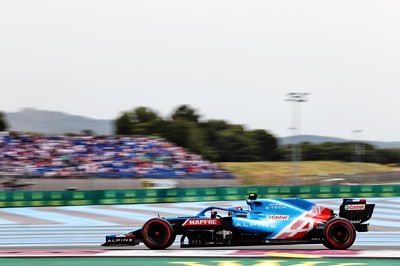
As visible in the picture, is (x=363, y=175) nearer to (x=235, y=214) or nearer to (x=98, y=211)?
(x=98, y=211)

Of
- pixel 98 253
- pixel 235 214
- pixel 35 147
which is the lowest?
pixel 98 253

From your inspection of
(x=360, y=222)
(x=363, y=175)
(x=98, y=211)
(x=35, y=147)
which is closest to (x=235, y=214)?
(x=360, y=222)

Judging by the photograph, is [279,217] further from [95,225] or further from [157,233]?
[95,225]

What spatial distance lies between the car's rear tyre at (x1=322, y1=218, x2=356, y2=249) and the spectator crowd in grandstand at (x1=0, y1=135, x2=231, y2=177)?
63.4 feet

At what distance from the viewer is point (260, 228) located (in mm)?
9539

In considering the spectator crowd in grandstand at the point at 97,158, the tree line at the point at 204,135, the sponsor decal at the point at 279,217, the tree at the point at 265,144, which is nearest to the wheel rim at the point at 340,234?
the sponsor decal at the point at 279,217

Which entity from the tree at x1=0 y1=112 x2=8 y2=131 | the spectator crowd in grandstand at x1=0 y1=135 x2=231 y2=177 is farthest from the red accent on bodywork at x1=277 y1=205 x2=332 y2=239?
the tree at x1=0 y1=112 x2=8 y2=131

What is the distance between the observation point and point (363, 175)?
3806 cm

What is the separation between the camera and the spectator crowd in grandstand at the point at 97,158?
28.5m

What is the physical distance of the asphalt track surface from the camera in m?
11.1

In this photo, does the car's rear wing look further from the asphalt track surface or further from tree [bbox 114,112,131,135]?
tree [bbox 114,112,131,135]

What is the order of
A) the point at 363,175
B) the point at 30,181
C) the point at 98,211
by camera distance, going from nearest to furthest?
the point at 98,211
the point at 30,181
the point at 363,175

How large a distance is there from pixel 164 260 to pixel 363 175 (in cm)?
3149

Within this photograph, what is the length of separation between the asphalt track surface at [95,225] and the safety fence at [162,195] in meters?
0.63
